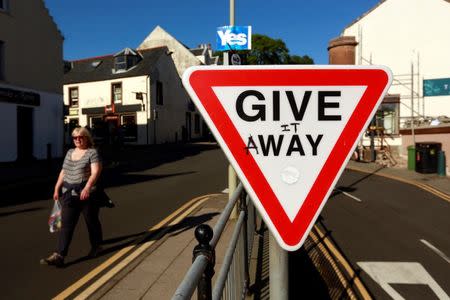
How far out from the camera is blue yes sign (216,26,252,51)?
7.59 meters

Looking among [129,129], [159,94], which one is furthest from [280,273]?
[159,94]

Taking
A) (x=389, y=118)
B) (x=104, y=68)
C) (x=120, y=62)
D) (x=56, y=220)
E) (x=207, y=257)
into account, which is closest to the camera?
(x=207, y=257)

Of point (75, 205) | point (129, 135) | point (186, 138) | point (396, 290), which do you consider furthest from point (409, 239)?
point (186, 138)

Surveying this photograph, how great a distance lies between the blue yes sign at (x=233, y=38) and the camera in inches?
299

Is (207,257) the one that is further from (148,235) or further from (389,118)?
(389,118)

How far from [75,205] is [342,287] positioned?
3924 mm

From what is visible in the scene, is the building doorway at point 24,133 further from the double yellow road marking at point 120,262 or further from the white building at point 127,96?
the double yellow road marking at point 120,262

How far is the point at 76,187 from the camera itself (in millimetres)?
5316

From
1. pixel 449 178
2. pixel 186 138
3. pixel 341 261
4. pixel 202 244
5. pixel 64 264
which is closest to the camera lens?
pixel 202 244

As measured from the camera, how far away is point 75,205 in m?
5.37

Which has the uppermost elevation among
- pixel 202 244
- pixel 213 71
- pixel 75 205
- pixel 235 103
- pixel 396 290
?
pixel 213 71

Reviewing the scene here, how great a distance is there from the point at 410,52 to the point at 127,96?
2502cm

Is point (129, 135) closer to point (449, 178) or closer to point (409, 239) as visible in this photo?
point (449, 178)

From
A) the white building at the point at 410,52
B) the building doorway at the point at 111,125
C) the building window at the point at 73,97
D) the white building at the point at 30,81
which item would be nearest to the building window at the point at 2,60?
the white building at the point at 30,81
